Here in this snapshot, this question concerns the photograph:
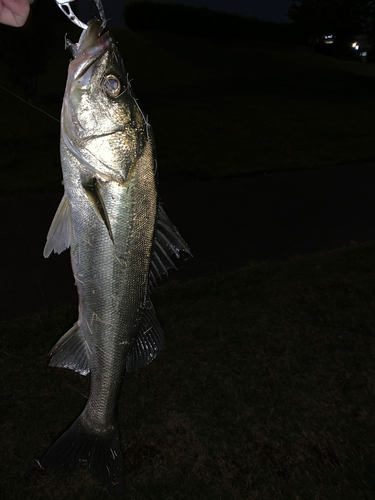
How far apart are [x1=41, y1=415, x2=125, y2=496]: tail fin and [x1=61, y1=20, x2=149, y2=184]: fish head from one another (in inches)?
49.3

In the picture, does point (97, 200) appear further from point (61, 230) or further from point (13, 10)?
point (13, 10)

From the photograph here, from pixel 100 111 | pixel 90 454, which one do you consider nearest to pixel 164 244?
pixel 100 111

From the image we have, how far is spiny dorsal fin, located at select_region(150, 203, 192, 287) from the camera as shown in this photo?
5.55 ft

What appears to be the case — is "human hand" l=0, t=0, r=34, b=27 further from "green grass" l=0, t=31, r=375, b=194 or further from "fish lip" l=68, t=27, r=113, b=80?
"green grass" l=0, t=31, r=375, b=194

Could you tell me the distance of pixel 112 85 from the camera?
4.92 ft

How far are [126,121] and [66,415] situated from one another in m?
2.25

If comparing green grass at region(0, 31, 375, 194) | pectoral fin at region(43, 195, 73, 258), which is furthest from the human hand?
green grass at region(0, 31, 375, 194)

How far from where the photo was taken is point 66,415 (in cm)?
287

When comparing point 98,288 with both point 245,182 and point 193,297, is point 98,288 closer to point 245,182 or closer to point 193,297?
point 193,297

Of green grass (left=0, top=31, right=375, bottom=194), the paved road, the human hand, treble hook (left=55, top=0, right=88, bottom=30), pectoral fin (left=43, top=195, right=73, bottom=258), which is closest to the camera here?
treble hook (left=55, top=0, right=88, bottom=30)

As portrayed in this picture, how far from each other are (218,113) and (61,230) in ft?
38.0

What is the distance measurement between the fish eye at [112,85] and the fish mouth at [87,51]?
67mm

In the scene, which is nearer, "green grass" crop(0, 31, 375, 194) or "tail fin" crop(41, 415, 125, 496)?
"tail fin" crop(41, 415, 125, 496)

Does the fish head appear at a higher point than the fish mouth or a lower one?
lower
